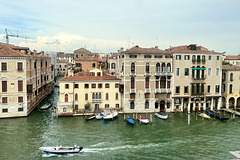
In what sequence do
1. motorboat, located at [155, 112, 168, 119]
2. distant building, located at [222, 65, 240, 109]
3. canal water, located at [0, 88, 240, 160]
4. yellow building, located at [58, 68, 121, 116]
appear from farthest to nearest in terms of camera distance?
distant building, located at [222, 65, 240, 109] → yellow building, located at [58, 68, 121, 116] → motorboat, located at [155, 112, 168, 119] → canal water, located at [0, 88, 240, 160]

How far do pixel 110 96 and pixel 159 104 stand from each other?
9315mm

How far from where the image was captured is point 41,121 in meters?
32.2

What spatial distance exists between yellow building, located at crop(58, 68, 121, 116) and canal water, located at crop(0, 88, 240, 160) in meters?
2.60

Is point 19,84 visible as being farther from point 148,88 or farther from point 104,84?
point 148,88

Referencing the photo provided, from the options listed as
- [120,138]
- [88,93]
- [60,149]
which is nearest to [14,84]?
[88,93]

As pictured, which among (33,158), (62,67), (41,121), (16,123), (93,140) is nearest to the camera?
(33,158)

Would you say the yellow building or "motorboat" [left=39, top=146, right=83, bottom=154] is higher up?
the yellow building

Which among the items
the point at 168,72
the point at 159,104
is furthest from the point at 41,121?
the point at 168,72

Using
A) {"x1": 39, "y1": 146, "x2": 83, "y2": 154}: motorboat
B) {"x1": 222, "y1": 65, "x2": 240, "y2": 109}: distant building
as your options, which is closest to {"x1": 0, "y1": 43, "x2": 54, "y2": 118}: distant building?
{"x1": 39, "y1": 146, "x2": 83, "y2": 154}: motorboat

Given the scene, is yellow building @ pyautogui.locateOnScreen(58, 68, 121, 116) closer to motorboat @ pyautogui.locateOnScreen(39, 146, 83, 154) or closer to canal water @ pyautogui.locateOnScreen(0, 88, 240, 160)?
canal water @ pyautogui.locateOnScreen(0, 88, 240, 160)

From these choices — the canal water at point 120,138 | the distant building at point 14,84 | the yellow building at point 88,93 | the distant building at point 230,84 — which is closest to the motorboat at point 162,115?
the canal water at point 120,138

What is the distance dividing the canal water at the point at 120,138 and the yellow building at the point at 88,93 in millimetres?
2604

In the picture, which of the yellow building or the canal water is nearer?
the canal water

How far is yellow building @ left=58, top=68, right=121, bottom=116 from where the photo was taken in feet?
112
